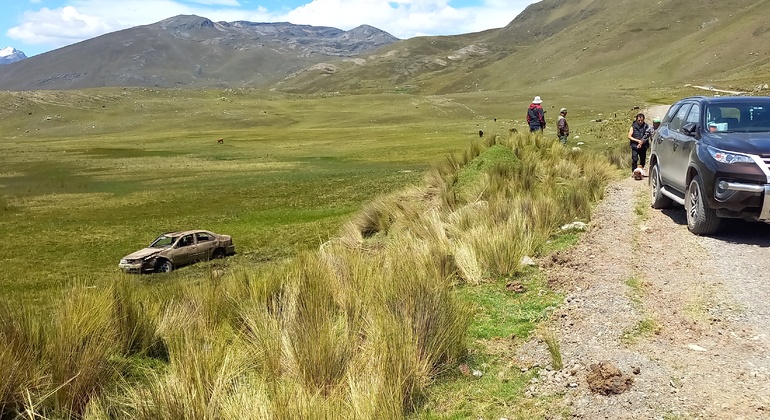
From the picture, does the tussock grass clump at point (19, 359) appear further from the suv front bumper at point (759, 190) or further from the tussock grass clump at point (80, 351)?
the suv front bumper at point (759, 190)

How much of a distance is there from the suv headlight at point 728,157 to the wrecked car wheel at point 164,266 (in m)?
16.1

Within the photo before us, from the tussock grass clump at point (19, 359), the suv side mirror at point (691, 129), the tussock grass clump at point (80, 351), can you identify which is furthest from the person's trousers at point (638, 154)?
the tussock grass clump at point (19, 359)

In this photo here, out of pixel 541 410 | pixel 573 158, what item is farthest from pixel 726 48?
pixel 541 410

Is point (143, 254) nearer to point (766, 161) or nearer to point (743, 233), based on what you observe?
point (743, 233)

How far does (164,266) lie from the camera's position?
19.4 meters

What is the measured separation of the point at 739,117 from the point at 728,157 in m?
1.72

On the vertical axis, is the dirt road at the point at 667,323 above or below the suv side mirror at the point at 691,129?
below

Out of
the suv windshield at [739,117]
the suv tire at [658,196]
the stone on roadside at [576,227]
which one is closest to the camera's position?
the suv windshield at [739,117]

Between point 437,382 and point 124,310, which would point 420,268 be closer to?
point 437,382

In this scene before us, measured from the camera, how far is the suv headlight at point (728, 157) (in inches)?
330

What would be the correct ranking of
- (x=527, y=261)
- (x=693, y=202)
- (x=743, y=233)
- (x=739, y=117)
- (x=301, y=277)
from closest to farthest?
(x=301, y=277) < (x=527, y=261) < (x=743, y=233) < (x=693, y=202) < (x=739, y=117)

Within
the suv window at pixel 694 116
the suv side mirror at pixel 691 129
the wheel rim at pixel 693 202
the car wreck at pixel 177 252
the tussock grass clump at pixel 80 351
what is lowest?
the car wreck at pixel 177 252

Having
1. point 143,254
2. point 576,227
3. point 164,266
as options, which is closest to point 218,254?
point 164,266

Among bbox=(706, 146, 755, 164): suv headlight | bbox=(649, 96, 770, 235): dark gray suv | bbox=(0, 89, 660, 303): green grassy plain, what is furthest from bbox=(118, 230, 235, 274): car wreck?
bbox=(706, 146, 755, 164): suv headlight
